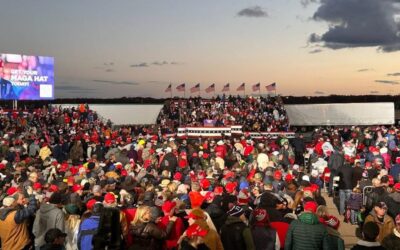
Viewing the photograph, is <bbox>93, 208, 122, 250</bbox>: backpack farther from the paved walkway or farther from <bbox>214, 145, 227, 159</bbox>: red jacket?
<bbox>214, 145, 227, 159</bbox>: red jacket

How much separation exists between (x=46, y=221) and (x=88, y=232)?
48.0 inches

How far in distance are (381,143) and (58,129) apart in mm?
21037

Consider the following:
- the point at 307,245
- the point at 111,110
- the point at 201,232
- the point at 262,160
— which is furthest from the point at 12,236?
the point at 111,110

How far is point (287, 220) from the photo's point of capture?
7203 millimetres

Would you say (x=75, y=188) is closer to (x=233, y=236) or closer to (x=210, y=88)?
(x=233, y=236)

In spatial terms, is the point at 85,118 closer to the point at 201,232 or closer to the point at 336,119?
the point at 336,119

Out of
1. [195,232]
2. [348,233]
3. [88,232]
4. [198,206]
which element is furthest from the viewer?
[348,233]

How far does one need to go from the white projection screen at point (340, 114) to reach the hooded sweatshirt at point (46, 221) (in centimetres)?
3881

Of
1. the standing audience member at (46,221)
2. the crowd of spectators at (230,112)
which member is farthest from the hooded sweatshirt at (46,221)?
the crowd of spectators at (230,112)

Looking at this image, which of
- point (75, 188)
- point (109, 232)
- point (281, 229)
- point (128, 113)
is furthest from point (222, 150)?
point (128, 113)

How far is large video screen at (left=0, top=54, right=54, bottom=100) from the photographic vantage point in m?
34.9

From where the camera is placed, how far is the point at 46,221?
7.59 meters

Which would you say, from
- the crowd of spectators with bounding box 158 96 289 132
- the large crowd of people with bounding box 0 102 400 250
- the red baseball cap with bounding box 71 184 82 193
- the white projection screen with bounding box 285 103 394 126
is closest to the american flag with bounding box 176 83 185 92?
the crowd of spectators with bounding box 158 96 289 132

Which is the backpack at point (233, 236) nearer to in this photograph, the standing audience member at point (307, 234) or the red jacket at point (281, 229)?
the standing audience member at point (307, 234)
